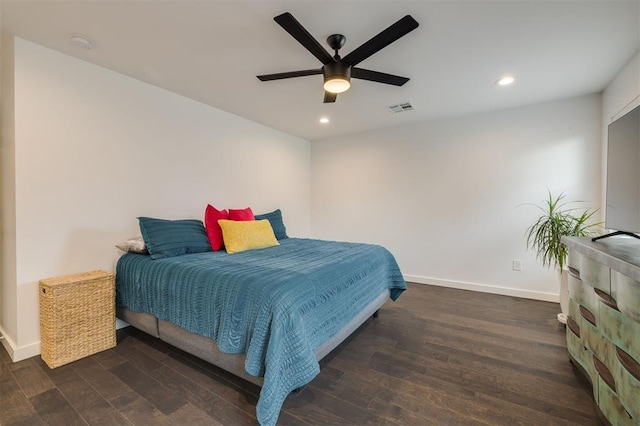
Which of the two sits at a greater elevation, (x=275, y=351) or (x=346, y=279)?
(x=346, y=279)

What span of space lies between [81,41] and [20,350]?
243 centimetres

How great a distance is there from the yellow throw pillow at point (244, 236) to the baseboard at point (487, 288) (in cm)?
244

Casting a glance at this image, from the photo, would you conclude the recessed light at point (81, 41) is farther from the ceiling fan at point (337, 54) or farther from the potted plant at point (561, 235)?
the potted plant at point (561, 235)

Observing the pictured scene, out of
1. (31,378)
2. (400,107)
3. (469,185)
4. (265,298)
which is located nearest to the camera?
(265,298)

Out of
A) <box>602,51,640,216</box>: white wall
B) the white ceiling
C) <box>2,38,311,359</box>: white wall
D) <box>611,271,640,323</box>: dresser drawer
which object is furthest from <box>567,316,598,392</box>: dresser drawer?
<box>2,38,311,359</box>: white wall

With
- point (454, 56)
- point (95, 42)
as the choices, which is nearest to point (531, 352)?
point (454, 56)

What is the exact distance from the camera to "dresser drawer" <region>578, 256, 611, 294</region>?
144cm

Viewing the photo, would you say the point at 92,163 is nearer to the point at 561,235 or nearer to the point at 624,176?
the point at 624,176

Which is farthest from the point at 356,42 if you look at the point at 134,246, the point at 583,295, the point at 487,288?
the point at 487,288

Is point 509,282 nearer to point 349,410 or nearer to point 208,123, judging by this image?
point 349,410

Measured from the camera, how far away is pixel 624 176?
1752mm

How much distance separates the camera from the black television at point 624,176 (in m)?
1.61

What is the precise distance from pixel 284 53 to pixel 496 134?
3.03 meters

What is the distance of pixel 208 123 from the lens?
3.43m
